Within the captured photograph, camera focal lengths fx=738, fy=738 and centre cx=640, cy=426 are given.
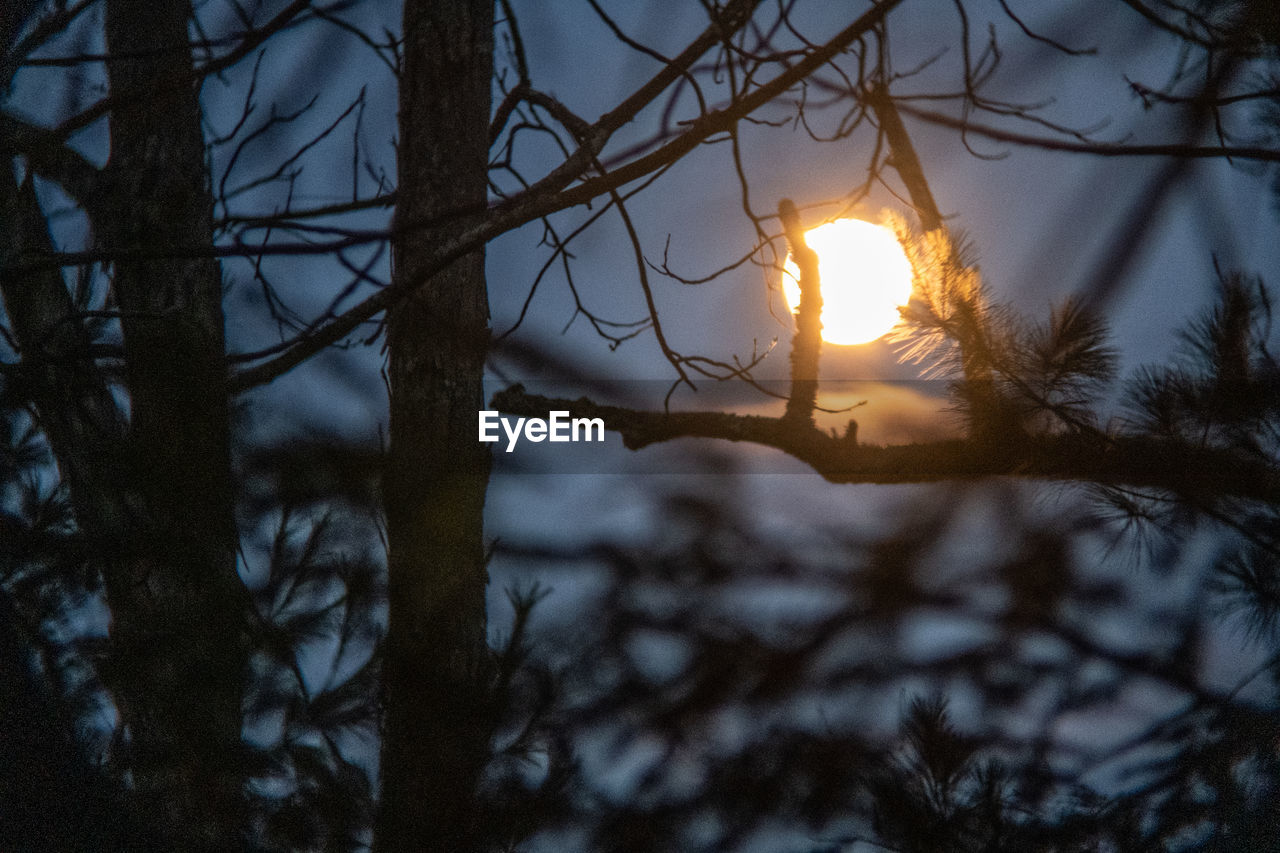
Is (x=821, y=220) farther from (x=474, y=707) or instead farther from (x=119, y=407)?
(x=119, y=407)

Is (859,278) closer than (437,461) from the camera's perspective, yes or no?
Yes

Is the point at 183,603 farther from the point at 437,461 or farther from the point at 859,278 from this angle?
the point at 859,278

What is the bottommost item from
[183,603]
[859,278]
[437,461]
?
[183,603]

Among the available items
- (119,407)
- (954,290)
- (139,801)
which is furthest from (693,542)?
(119,407)

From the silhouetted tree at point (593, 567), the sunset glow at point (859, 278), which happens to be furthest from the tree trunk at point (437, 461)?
the sunset glow at point (859, 278)

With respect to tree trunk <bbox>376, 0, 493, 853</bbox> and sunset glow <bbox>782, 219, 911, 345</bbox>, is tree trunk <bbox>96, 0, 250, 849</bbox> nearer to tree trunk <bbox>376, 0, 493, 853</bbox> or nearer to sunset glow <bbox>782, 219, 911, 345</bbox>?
tree trunk <bbox>376, 0, 493, 853</bbox>

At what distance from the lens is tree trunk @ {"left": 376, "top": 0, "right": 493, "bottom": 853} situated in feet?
4.86

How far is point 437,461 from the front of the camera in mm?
1792

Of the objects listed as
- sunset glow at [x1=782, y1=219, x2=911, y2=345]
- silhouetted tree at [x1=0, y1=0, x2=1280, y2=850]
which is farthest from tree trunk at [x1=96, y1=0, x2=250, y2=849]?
sunset glow at [x1=782, y1=219, x2=911, y2=345]

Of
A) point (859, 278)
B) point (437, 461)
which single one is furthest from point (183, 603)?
point (859, 278)

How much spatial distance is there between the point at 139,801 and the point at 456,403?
3.42 feet

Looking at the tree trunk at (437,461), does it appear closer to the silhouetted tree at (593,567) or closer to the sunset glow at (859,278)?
the silhouetted tree at (593,567)

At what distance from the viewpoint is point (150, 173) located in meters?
2.10

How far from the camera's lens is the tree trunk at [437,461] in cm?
148
